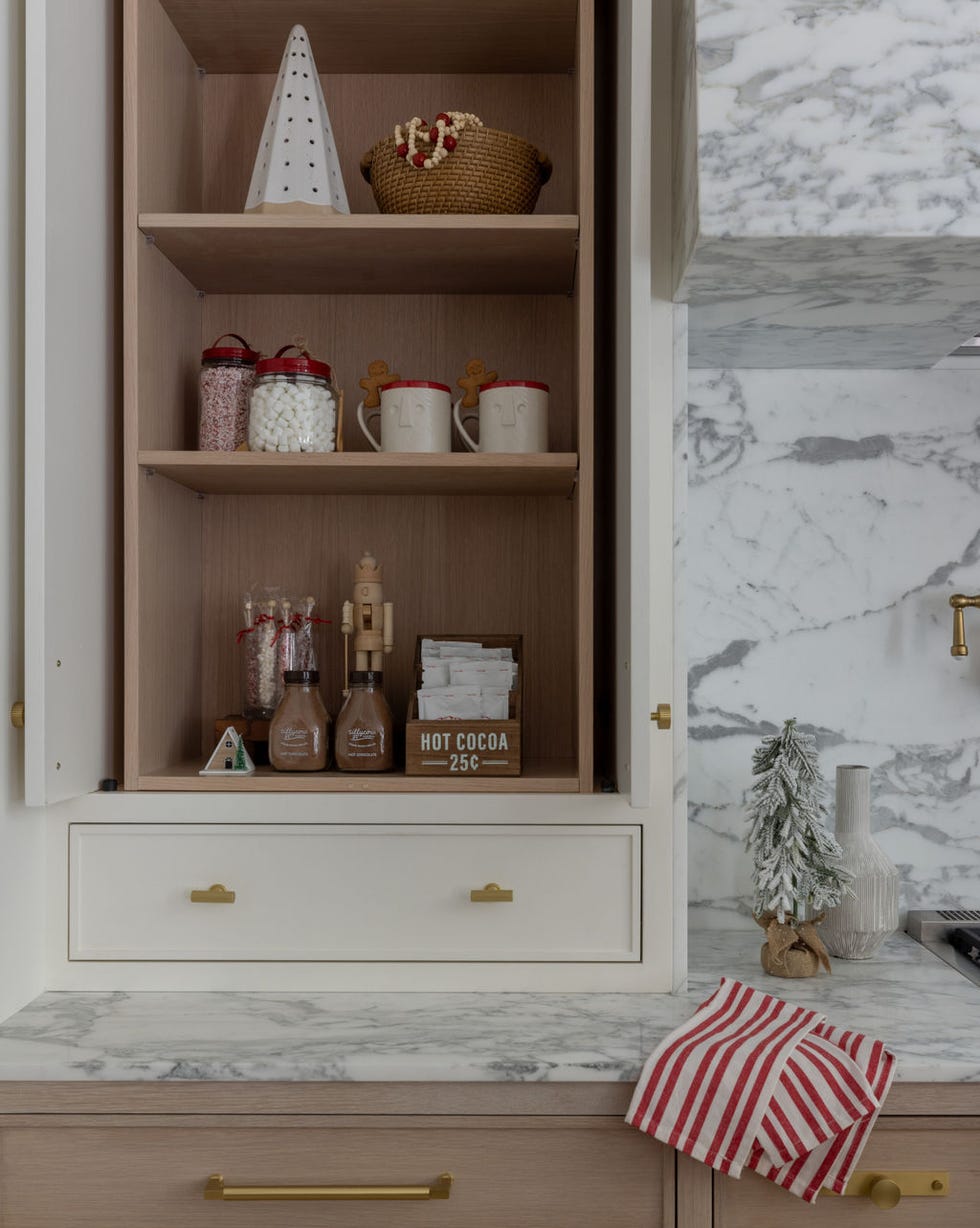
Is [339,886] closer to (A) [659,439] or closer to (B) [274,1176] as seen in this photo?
(B) [274,1176]

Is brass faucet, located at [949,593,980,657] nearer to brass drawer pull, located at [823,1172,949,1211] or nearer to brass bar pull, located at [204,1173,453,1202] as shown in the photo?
brass drawer pull, located at [823,1172,949,1211]

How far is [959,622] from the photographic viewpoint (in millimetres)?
1679

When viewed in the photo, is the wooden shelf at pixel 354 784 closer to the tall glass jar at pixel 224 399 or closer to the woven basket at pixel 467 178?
the tall glass jar at pixel 224 399

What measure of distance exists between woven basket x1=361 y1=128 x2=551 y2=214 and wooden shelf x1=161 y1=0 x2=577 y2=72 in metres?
0.21

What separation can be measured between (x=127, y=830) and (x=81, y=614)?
0.28 meters

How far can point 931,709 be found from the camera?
1.76 metres

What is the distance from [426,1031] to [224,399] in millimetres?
871

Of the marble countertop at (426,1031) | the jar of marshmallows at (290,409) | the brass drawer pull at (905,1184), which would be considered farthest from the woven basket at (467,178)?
the brass drawer pull at (905,1184)

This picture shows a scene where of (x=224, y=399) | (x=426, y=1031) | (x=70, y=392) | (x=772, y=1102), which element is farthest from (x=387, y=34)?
(x=772, y=1102)

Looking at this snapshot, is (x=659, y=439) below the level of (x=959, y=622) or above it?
above

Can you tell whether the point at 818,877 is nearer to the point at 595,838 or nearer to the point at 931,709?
the point at 595,838

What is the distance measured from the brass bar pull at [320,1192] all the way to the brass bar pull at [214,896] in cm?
32

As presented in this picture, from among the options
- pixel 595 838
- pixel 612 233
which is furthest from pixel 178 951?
pixel 612 233

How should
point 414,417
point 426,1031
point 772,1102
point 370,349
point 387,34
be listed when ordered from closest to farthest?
point 772,1102 < point 426,1031 < point 414,417 < point 387,34 < point 370,349
